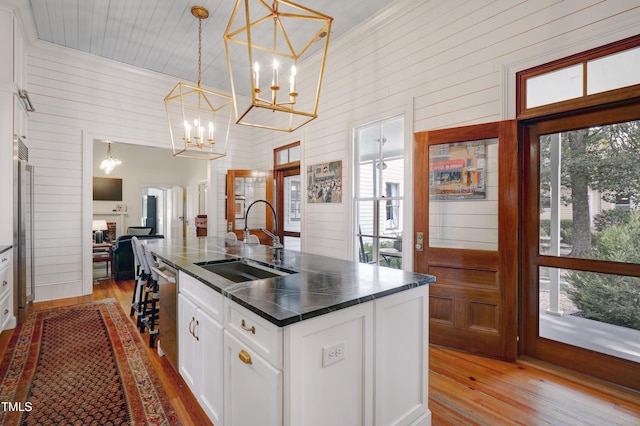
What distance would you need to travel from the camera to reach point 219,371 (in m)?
1.70

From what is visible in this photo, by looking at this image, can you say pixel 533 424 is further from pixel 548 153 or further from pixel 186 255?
pixel 186 255

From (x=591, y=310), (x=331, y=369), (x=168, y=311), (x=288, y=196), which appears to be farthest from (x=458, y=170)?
(x=288, y=196)

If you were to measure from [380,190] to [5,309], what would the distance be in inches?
161

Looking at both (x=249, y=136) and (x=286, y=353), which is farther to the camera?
(x=249, y=136)

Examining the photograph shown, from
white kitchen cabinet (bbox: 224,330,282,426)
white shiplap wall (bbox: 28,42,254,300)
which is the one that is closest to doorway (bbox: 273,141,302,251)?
white shiplap wall (bbox: 28,42,254,300)

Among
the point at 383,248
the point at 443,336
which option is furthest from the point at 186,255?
the point at 443,336

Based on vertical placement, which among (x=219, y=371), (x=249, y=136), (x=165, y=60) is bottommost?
(x=219, y=371)

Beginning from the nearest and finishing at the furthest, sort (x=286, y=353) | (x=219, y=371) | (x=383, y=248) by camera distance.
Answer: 1. (x=286, y=353)
2. (x=219, y=371)
3. (x=383, y=248)

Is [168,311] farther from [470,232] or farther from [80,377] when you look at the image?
[470,232]

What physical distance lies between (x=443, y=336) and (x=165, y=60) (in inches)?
209

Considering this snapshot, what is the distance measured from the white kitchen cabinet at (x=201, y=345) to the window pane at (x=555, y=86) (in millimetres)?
2833

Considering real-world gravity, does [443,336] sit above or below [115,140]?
below

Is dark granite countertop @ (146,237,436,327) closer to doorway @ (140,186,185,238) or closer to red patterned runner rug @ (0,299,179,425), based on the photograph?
red patterned runner rug @ (0,299,179,425)

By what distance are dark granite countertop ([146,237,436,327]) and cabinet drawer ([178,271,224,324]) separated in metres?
0.07
